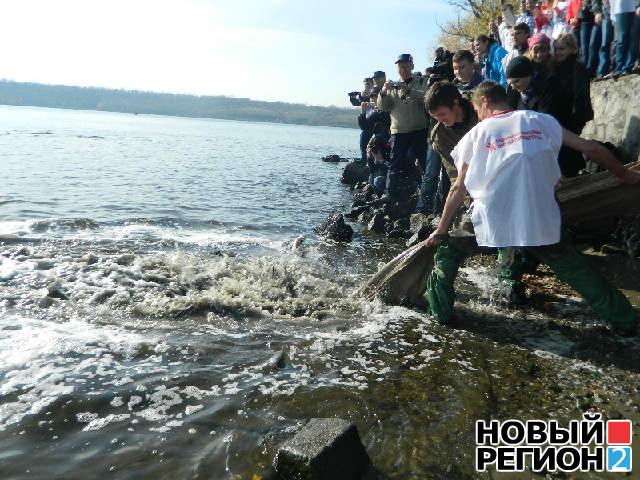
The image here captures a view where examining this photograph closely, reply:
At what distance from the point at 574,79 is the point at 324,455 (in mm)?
5935

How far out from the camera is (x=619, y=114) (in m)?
7.23

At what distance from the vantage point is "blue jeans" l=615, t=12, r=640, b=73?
7211mm

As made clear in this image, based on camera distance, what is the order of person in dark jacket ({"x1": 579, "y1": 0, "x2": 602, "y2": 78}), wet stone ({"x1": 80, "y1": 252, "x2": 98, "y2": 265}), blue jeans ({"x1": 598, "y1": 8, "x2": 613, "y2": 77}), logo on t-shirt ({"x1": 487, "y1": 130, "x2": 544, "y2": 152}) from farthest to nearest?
person in dark jacket ({"x1": 579, "y1": 0, "x2": 602, "y2": 78}) < blue jeans ({"x1": 598, "y1": 8, "x2": 613, "y2": 77}) < wet stone ({"x1": 80, "y1": 252, "x2": 98, "y2": 265}) < logo on t-shirt ({"x1": 487, "y1": 130, "x2": 544, "y2": 152})

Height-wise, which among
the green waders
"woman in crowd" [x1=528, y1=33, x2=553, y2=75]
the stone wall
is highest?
"woman in crowd" [x1=528, y1=33, x2=553, y2=75]

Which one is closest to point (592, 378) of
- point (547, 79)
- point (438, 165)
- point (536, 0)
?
point (547, 79)

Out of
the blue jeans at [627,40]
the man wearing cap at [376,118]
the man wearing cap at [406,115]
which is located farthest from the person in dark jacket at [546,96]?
the man wearing cap at [376,118]

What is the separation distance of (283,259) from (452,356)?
448cm

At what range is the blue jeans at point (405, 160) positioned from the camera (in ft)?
32.9

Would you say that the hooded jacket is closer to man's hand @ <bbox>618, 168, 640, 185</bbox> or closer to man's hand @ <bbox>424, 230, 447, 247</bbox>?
man's hand @ <bbox>618, 168, 640, 185</bbox>

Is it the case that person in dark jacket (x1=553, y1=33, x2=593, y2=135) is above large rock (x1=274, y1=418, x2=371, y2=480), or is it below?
above

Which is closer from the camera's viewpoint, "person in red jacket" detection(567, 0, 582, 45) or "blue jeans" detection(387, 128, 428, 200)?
"person in red jacket" detection(567, 0, 582, 45)

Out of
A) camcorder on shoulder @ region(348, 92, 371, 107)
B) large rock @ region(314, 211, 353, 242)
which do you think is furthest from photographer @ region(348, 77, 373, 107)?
large rock @ region(314, 211, 353, 242)

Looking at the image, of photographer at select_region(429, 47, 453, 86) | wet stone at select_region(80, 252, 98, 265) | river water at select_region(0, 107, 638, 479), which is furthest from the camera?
photographer at select_region(429, 47, 453, 86)

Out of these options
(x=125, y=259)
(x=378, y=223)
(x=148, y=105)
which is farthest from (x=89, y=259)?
(x=148, y=105)
